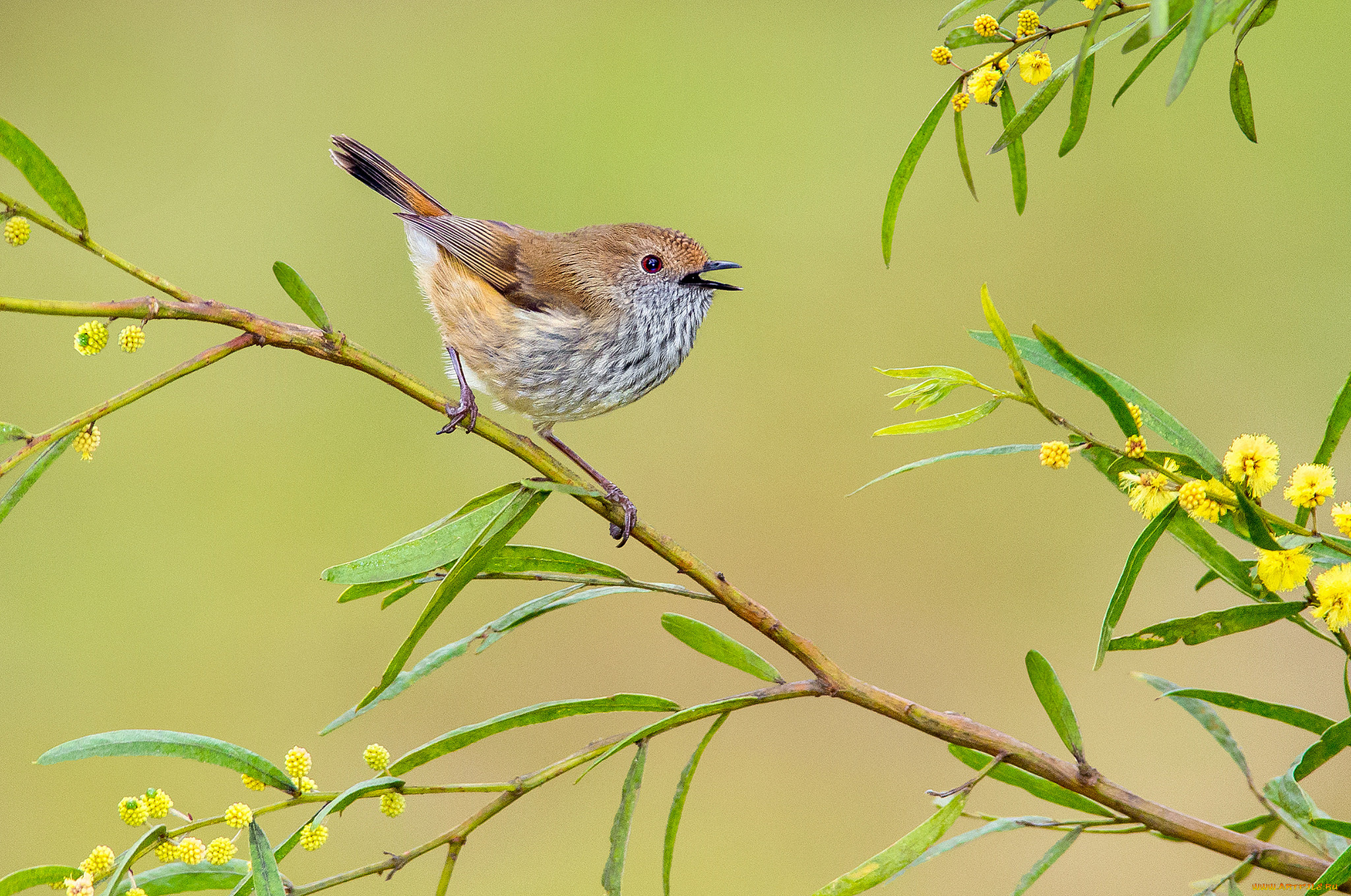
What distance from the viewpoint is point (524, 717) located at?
0.77 meters

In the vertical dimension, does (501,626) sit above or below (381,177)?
below

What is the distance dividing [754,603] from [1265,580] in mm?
307

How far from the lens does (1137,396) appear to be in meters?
0.67

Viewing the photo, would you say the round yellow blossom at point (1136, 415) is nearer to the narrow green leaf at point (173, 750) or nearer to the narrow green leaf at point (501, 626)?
the narrow green leaf at point (501, 626)

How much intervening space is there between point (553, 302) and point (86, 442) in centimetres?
104

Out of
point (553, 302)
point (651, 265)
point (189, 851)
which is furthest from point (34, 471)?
point (651, 265)

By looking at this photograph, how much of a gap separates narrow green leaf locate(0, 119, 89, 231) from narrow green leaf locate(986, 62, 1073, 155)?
0.56 m

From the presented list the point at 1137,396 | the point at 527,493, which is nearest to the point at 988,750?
the point at 1137,396

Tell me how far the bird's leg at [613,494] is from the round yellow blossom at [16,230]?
39cm

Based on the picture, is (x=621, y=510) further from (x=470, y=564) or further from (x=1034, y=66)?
(x=1034, y=66)

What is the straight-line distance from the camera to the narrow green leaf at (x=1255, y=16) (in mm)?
654

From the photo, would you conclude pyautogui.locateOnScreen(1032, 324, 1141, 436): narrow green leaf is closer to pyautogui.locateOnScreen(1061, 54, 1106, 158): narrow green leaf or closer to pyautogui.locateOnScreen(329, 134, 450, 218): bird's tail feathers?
pyautogui.locateOnScreen(1061, 54, 1106, 158): narrow green leaf

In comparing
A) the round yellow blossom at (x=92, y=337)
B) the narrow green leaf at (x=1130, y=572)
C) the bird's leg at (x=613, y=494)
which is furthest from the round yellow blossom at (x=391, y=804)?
the narrow green leaf at (x=1130, y=572)

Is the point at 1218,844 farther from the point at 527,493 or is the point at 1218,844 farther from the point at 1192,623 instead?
the point at 527,493
